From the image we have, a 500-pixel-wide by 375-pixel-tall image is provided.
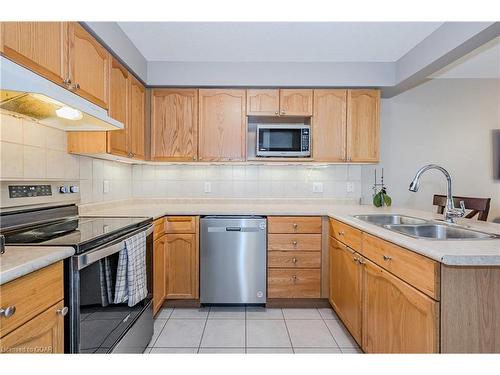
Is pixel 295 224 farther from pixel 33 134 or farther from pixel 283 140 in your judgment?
pixel 33 134

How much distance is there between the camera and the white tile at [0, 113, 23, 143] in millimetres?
1446

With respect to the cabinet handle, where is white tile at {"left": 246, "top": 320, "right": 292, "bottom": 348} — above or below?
below

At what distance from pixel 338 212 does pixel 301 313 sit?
3.02 feet

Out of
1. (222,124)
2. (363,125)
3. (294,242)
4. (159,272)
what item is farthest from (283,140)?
(159,272)

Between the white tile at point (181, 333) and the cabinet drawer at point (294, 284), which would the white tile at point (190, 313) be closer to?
the white tile at point (181, 333)

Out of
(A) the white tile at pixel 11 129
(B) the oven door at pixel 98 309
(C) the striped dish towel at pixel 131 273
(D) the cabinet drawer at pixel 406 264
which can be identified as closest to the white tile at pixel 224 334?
(B) the oven door at pixel 98 309

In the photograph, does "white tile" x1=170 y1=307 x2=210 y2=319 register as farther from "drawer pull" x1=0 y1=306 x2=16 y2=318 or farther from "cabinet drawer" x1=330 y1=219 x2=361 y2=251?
"drawer pull" x1=0 y1=306 x2=16 y2=318

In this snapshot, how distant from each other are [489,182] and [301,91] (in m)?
2.67

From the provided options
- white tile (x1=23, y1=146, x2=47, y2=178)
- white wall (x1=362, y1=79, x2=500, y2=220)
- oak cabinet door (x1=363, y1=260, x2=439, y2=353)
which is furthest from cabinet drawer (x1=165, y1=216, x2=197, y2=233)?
white wall (x1=362, y1=79, x2=500, y2=220)

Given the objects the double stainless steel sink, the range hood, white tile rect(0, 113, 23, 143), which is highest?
the range hood

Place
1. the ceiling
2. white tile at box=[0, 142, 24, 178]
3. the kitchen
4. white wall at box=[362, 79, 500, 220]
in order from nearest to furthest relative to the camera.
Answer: the kitchen, white tile at box=[0, 142, 24, 178], the ceiling, white wall at box=[362, 79, 500, 220]

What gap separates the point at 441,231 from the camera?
1739mm

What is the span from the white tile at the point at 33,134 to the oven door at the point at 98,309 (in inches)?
31.4

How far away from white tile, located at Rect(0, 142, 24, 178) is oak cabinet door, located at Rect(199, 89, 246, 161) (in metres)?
1.43
